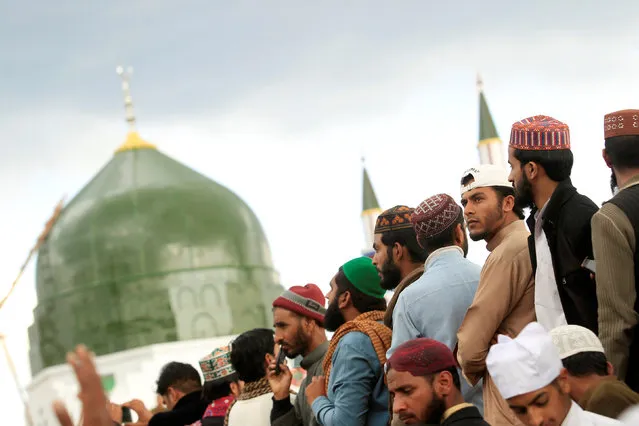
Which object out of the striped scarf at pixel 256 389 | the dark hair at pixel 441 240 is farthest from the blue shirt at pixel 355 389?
the striped scarf at pixel 256 389

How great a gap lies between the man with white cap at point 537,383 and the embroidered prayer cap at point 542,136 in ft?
3.51

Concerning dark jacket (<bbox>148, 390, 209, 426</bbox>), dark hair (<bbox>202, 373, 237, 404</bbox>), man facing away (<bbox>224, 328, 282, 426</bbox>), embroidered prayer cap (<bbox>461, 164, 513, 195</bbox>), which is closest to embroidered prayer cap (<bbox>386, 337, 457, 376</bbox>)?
embroidered prayer cap (<bbox>461, 164, 513, 195</bbox>)

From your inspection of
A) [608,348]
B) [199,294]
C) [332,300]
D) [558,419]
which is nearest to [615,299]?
[608,348]

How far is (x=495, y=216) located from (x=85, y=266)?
29780 mm

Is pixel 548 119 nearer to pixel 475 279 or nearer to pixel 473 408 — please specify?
pixel 475 279

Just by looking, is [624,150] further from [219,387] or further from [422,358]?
[219,387]

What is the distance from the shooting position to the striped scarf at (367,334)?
585 centimetres

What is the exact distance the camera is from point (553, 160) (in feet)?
17.3

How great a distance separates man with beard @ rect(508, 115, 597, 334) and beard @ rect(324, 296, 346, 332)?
4.30 ft

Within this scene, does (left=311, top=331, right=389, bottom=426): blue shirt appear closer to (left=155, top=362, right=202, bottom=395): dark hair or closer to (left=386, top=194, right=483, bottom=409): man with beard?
(left=386, top=194, right=483, bottom=409): man with beard

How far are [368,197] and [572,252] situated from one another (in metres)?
47.3

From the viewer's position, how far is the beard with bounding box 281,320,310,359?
6.64 metres

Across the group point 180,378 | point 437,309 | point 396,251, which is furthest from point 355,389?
point 180,378

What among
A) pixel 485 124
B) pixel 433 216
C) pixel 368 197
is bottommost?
pixel 433 216
